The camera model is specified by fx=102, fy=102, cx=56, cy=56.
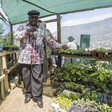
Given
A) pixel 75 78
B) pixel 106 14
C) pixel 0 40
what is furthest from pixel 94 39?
pixel 0 40

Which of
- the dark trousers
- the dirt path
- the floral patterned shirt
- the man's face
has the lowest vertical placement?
the dirt path

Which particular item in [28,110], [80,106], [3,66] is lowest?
[28,110]

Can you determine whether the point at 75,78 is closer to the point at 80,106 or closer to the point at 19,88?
the point at 80,106

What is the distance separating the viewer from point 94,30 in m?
3.86

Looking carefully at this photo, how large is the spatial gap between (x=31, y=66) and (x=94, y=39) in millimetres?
2722

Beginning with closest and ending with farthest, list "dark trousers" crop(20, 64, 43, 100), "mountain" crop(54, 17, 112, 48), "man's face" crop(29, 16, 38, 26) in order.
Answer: "man's face" crop(29, 16, 38, 26)
"dark trousers" crop(20, 64, 43, 100)
"mountain" crop(54, 17, 112, 48)

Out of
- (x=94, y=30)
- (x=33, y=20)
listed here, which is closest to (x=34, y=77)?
(x=33, y=20)

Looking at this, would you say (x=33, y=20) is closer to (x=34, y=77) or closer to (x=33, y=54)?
(x=33, y=54)

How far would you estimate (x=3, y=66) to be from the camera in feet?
8.84

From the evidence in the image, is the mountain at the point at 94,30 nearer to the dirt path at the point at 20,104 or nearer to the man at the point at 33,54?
the man at the point at 33,54

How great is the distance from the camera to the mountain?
374 cm

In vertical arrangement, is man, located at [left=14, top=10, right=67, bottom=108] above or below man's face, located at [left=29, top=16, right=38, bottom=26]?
below

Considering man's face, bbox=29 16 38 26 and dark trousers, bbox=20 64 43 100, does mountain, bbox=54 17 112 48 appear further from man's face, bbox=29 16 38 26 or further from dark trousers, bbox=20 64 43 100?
dark trousers, bbox=20 64 43 100

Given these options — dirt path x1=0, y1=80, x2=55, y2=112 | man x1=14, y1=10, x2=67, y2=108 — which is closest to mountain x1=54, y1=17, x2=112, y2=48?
man x1=14, y1=10, x2=67, y2=108
